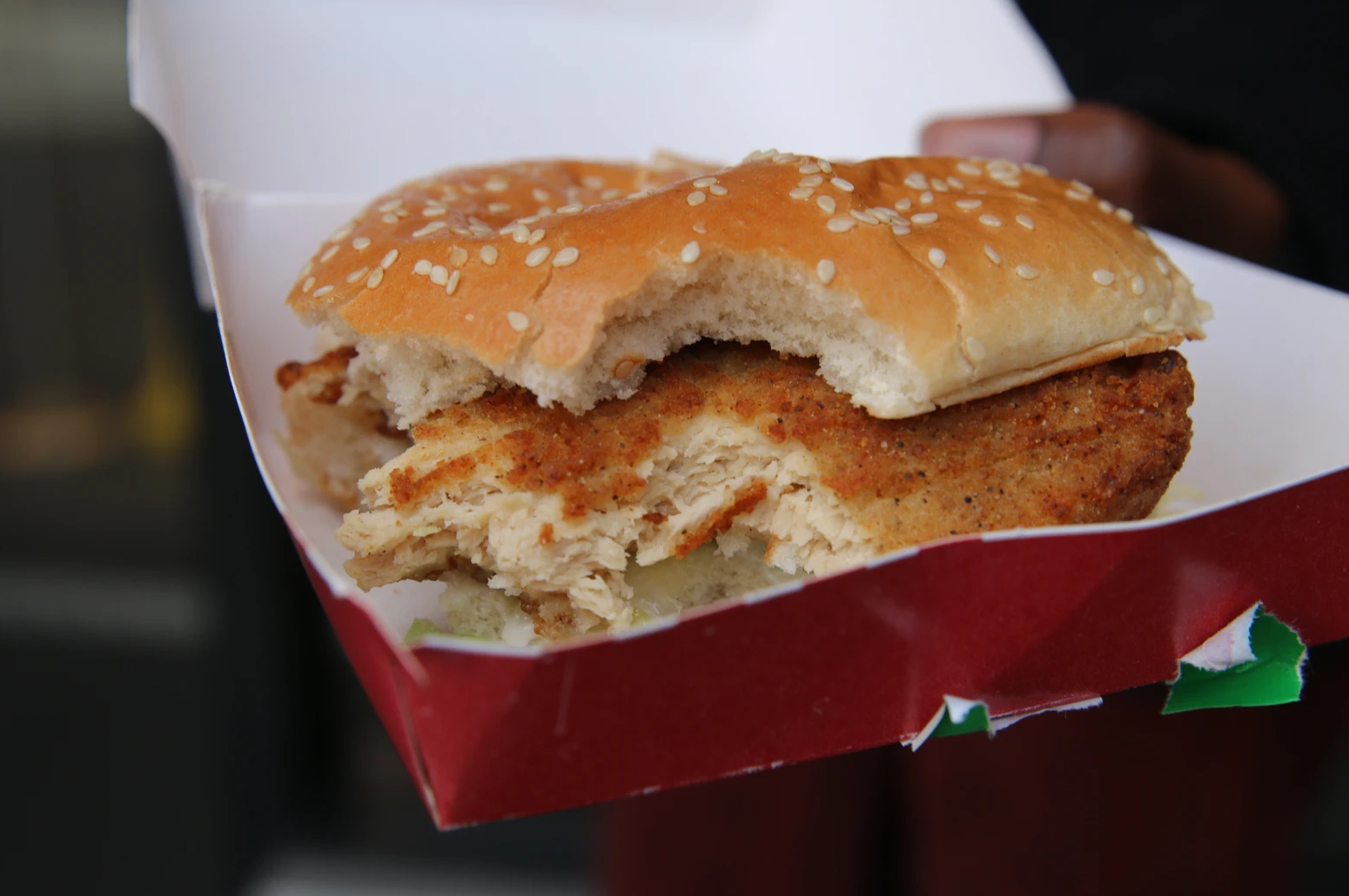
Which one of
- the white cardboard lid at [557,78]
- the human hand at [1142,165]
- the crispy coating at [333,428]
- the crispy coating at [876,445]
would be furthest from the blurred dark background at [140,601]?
the human hand at [1142,165]

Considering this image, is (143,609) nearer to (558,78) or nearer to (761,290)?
(558,78)

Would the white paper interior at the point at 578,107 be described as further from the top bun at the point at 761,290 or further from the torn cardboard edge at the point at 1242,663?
the torn cardboard edge at the point at 1242,663

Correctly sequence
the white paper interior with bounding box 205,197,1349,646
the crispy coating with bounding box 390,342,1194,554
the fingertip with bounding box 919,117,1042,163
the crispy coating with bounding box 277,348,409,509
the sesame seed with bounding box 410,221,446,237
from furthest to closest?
the fingertip with bounding box 919,117,1042,163, the white paper interior with bounding box 205,197,1349,646, the crispy coating with bounding box 277,348,409,509, the sesame seed with bounding box 410,221,446,237, the crispy coating with bounding box 390,342,1194,554

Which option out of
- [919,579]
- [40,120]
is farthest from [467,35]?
[40,120]

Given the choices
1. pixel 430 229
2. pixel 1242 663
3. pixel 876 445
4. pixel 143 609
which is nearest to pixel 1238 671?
pixel 1242 663

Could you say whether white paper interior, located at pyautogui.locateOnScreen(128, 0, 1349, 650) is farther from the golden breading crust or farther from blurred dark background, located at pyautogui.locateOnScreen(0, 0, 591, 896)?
blurred dark background, located at pyautogui.locateOnScreen(0, 0, 591, 896)

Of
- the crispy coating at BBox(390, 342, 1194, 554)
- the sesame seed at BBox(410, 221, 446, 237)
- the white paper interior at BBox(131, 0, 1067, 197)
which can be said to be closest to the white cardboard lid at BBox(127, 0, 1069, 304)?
the white paper interior at BBox(131, 0, 1067, 197)
